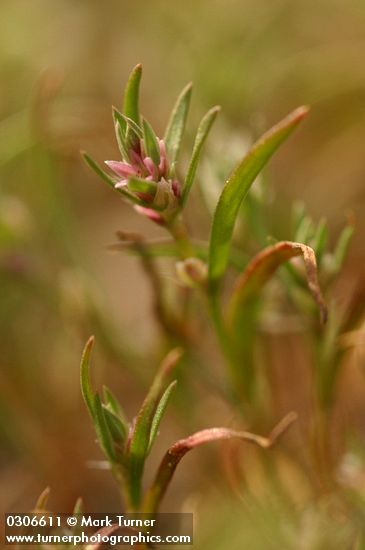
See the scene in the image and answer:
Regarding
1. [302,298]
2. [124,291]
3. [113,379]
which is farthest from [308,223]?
[124,291]

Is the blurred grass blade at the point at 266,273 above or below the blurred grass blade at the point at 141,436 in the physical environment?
above

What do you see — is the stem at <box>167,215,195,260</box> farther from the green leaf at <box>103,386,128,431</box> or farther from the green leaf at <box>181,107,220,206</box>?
the green leaf at <box>103,386,128,431</box>

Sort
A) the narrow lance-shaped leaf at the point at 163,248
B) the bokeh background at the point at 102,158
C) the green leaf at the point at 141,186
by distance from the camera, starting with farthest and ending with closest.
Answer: the bokeh background at the point at 102,158, the narrow lance-shaped leaf at the point at 163,248, the green leaf at the point at 141,186

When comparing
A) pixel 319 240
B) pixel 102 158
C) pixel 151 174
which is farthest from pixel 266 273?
pixel 102 158

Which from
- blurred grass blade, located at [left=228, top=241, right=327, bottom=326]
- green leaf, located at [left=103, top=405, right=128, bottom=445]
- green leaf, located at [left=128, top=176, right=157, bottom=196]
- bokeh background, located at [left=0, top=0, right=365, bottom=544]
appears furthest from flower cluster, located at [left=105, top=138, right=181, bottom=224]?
bokeh background, located at [left=0, top=0, right=365, bottom=544]

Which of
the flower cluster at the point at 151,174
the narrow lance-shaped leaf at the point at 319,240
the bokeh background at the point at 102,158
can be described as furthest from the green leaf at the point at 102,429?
the bokeh background at the point at 102,158

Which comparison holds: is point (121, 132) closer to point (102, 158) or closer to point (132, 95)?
point (132, 95)

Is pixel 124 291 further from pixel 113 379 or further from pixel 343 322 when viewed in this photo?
pixel 343 322

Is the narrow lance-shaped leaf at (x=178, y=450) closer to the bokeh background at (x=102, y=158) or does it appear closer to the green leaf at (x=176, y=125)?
the green leaf at (x=176, y=125)
